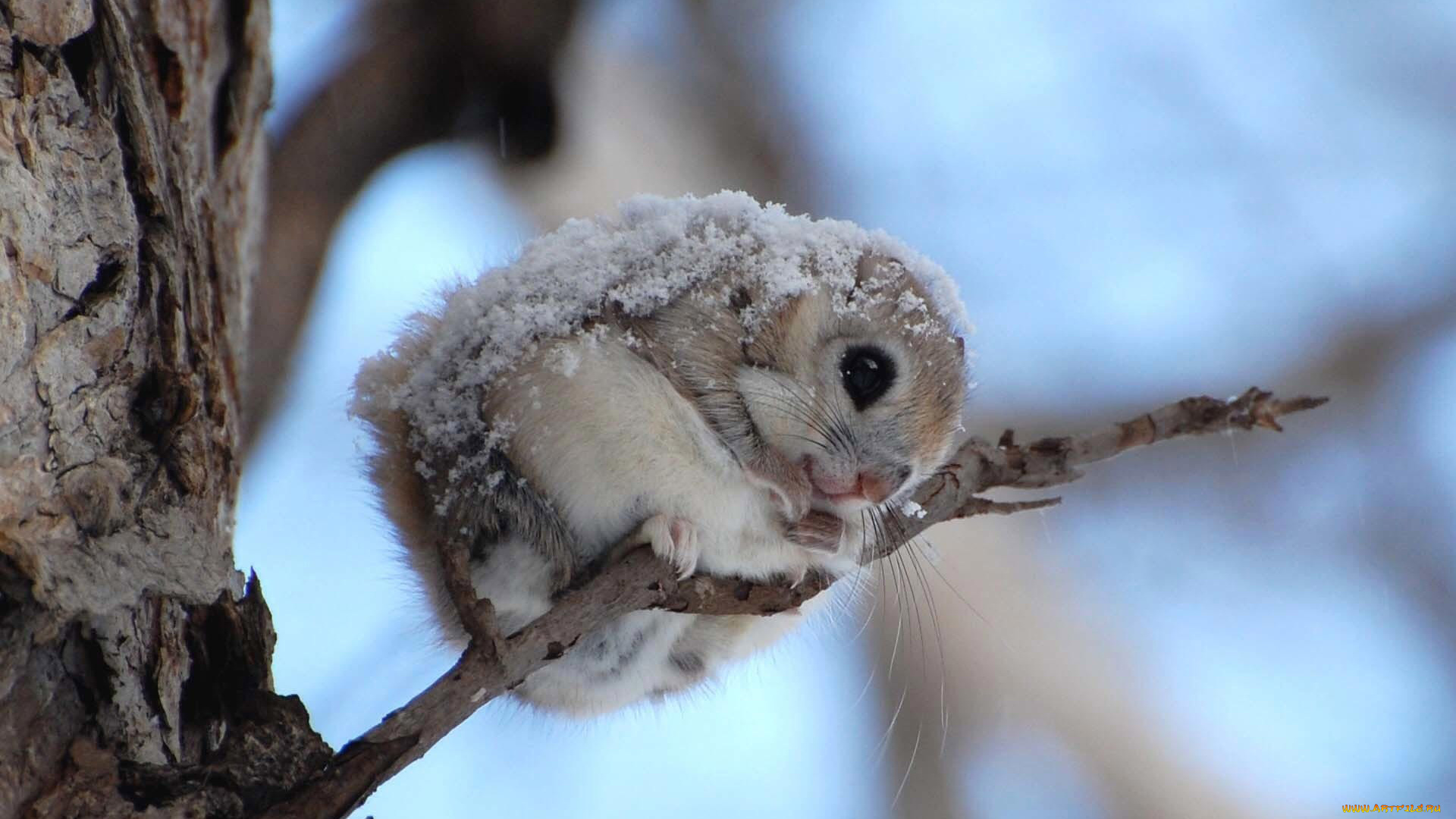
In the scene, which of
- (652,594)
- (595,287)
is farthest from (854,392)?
(652,594)

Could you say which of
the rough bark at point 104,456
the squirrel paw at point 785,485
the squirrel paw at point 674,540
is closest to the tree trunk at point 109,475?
the rough bark at point 104,456

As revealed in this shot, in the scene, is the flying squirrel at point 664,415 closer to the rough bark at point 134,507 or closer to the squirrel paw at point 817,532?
the squirrel paw at point 817,532

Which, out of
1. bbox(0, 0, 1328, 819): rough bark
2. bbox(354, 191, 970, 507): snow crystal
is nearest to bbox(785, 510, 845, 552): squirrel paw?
bbox(0, 0, 1328, 819): rough bark

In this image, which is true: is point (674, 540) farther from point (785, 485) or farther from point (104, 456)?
point (104, 456)

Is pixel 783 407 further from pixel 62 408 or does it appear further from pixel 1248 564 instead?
pixel 1248 564

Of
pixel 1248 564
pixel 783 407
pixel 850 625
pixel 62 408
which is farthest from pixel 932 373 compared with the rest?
pixel 1248 564

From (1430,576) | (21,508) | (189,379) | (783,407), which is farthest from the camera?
(1430,576)

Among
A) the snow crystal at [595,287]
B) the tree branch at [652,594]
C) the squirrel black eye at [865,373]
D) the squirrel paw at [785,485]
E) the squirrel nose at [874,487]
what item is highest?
the snow crystal at [595,287]
